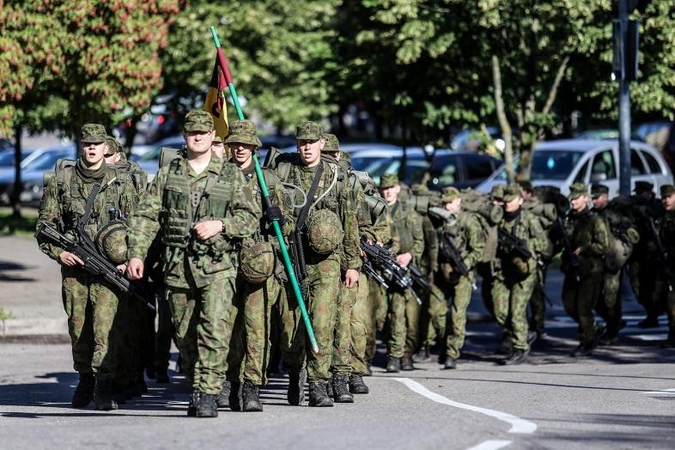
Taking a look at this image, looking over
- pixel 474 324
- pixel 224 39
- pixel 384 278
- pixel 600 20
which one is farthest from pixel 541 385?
pixel 224 39

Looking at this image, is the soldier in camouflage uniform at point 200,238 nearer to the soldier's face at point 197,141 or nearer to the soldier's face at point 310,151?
the soldier's face at point 197,141

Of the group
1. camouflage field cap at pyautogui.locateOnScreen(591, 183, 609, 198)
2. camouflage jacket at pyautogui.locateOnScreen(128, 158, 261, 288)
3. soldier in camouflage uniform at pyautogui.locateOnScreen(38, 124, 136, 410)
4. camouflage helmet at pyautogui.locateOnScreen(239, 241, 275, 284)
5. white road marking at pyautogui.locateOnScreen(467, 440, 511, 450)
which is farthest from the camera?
camouflage field cap at pyautogui.locateOnScreen(591, 183, 609, 198)

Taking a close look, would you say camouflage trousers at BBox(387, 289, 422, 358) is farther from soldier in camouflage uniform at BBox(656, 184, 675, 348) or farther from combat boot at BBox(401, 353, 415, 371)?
soldier in camouflage uniform at BBox(656, 184, 675, 348)

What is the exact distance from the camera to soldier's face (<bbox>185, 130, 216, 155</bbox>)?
31.1ft

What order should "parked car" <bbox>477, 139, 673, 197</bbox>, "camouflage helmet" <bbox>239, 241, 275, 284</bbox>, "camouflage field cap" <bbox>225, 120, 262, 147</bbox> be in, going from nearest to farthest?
"camouflage helmet" <bbox>239, 241, 275, 284</bbox>
"camouflage field cap" <bbox>225, 120, 262, 147</bbox>
"parked car" <bbox>477, 139, 673, 197</bbox>

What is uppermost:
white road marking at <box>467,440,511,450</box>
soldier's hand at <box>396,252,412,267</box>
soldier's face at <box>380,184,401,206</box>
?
soldier's face at <box>380,184,401,206</box>

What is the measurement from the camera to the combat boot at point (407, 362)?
1355 cm

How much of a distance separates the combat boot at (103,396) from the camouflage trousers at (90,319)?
2.0 inches

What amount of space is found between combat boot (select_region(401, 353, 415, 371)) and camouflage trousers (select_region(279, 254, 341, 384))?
3132 millimetres

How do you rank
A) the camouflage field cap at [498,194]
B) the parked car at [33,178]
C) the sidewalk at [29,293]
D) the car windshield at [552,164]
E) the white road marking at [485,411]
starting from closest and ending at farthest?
1. the white road marking at [485,411]
2. the camouflage field cap at [498,194]
3. the sidewalk at [29,293]
4. the car windshield at [552,164]
5. the parked car at [33,178]

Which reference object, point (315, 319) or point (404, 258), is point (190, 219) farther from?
point (404, 258)

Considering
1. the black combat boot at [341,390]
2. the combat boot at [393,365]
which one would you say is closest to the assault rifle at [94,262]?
the black combat boot at [341,390]

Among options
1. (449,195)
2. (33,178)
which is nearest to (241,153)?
(449,195)

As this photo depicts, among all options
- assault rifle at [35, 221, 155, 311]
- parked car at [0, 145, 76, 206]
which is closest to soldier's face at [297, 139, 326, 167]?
assault rifle at [35, 221, 155, 311]
